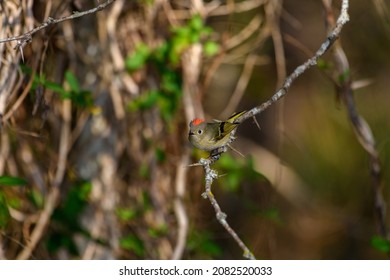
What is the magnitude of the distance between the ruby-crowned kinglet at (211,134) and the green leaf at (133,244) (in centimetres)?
140

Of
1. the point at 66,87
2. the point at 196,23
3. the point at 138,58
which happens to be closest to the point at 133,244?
the point at 66,87

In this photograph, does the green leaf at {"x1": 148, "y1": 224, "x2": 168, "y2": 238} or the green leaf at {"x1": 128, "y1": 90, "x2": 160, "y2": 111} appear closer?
the green leaf at {"x1": 128, "y1": 90, "x2": 160, "y2": 111}

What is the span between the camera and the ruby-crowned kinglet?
327 centimetres

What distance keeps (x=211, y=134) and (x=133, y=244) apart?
152 centimetres

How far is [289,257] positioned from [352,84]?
4.98 m

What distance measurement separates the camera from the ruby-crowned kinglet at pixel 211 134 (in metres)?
3.27

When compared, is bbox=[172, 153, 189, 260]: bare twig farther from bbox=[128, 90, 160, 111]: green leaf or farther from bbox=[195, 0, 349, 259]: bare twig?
bbox=[195, 0, 349, 259]: bare twig

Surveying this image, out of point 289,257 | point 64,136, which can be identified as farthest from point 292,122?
point 64,136

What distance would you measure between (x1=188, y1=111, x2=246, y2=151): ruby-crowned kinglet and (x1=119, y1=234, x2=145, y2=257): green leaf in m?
1.40

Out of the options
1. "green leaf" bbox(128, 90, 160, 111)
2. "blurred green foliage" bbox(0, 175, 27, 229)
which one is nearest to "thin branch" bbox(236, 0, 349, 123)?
"blurred green foliage" bbox(0, 175, 27, 229)

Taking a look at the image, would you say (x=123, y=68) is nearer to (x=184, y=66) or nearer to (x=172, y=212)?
(x=184, y=66)

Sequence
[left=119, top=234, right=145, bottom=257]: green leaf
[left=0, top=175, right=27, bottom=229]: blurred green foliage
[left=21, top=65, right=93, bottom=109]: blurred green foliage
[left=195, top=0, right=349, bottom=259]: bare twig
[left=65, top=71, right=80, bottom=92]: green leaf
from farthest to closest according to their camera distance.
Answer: [left=119, top=234, right=145, bottom=257]: green leaf → [left=65, top=71, right=80, bottom=92]: green leaf → [left=21, top=65, right=93, bottom=109]: blurred green foliage → [left=0, top=175, right=27, bottom=229]: blurred green foliage → [left=195, top=0, right=349, bottom=259]: bare twig

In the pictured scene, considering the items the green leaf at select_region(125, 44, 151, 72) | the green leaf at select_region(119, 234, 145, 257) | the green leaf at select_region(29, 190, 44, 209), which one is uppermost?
the green leaf at select_region(125, 44, 151, 72)

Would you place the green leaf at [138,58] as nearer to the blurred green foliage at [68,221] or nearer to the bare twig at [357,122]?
the blurred green foliage at [68,221]
